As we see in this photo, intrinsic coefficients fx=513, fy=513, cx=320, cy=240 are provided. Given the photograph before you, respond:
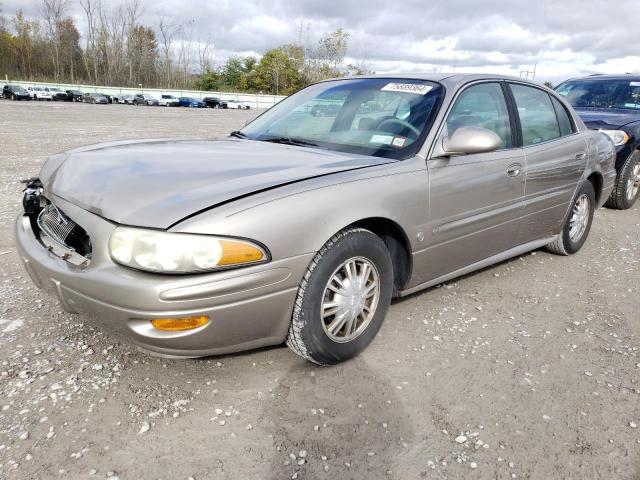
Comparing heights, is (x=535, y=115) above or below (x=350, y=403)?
above

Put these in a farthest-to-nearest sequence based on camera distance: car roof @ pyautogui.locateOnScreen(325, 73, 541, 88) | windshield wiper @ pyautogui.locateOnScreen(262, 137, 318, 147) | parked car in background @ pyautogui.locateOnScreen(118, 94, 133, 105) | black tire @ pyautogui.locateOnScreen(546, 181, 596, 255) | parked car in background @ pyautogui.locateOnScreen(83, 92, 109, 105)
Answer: parked car in background @ pyautogui.locateOnScreen(118, 94, 133, 105) → parked car in background @ pyautogui.locateOnScreen(83, 92, 109, 105) → black tire @ pyautogui.locateOnScreen(546, 181, 596, 255) → car roof @ pyautogui.locateOnScreen(325, 73, 541, 88) → windshield wiper @ pyautogui.locateOnScreen(262, 137, 318, 147)

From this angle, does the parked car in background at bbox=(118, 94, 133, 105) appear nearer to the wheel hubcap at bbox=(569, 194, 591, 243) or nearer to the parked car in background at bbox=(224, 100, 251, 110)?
the parked car in background at bbox=(224, 100, 251, 110)

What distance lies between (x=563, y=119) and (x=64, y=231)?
12.5 ft

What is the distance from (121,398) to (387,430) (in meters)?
1.18

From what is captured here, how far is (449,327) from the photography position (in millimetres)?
3104

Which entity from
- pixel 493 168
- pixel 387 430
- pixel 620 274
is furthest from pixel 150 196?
pixel 620 274

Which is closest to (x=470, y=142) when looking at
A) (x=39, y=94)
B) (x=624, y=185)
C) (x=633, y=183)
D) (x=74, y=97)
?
(x=624, y=185)

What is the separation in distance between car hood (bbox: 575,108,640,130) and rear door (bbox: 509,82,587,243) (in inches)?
99.2

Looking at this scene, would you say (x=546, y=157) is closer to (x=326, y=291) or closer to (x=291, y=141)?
(x=291, y=141)

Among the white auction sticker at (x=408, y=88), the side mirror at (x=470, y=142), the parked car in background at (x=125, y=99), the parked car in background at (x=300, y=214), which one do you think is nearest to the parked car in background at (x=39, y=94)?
the parked car in background at (x=125, y=99)

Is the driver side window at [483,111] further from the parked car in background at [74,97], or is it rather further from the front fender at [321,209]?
the parked car in background at [74,97]

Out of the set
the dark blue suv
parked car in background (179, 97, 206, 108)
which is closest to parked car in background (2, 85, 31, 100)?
parked car in background (179, 97, 206, 108)

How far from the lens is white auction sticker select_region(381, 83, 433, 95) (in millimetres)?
3197

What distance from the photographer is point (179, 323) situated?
6.64 ft
